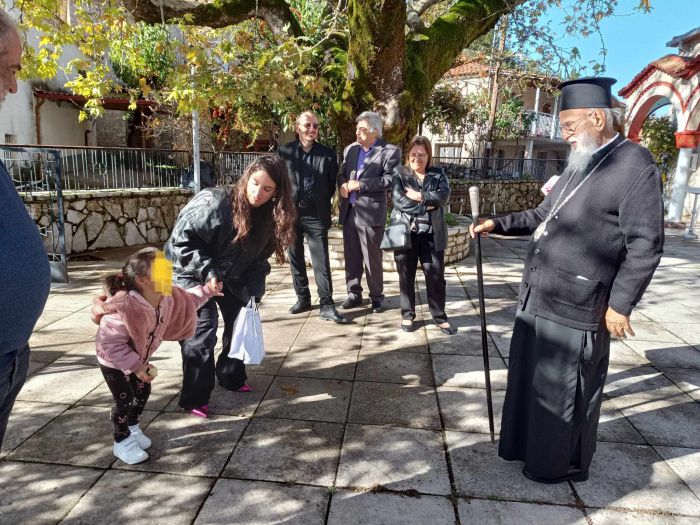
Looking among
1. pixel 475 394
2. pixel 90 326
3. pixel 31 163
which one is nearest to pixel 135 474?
pixel 475 394

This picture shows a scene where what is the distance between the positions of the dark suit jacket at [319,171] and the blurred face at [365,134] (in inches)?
14.1

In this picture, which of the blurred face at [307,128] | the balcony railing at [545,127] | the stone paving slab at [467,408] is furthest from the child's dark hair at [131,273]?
the balcony railing at [545,127]

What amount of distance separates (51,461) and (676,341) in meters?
5.54

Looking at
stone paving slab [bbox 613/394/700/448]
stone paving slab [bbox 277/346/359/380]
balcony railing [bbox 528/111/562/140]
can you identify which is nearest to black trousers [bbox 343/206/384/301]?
stone paving slab [bbox 277/346/359/380]

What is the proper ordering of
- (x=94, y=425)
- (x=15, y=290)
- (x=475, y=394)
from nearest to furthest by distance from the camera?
(x=15, y=290)
(x=94, y=425)
(x=475, y=394)

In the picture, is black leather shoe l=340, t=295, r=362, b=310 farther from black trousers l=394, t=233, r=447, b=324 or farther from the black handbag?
the black handbag

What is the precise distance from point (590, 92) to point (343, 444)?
236 centimetres

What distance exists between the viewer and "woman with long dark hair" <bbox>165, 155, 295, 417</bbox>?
10.3ft

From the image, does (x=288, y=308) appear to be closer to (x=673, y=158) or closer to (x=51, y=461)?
(x=51, y=461)

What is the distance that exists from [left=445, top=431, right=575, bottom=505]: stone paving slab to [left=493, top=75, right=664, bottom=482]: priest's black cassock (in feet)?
0.23

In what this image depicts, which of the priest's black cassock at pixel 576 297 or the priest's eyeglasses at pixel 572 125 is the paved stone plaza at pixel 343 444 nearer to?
the priest's black cassock at pixel 576 297

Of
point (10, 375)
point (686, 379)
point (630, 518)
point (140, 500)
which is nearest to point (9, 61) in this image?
point (10, 375)

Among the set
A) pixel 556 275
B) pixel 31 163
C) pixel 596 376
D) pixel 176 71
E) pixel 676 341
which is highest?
pixel 176 71

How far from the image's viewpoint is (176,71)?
666cm
